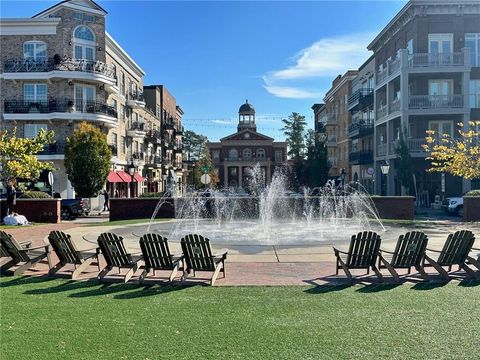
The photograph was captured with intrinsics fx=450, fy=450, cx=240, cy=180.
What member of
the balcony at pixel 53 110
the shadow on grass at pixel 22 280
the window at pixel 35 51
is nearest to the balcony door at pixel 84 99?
the balcony at pixel 53 110

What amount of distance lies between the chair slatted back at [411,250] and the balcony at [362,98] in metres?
38.9

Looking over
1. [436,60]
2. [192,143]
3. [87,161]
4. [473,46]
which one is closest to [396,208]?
[436,60]

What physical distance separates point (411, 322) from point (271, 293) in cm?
228

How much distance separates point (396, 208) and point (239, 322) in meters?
18.6

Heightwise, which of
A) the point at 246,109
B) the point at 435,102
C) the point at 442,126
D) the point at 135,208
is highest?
the point at 246,109

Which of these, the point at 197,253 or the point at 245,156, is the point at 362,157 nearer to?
the point at 197,253

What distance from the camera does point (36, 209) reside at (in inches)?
858

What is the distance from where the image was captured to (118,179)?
3794 cm

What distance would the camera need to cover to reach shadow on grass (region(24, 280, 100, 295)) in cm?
748

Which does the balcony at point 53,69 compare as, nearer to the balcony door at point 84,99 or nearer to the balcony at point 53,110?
the balcony door at point 84,99

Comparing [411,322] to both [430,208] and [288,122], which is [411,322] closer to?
[430,208]

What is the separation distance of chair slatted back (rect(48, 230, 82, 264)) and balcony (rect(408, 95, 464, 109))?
31293mm

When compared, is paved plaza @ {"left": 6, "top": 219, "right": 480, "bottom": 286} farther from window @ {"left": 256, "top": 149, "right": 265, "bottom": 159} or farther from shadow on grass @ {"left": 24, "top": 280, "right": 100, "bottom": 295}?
window @ {"left": 256, "top": 149, "right": 265, "bottom": 159}

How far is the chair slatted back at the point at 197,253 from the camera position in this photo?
8.24 metres
